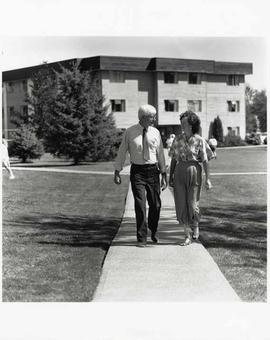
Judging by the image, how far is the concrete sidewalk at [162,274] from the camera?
5.92 meters

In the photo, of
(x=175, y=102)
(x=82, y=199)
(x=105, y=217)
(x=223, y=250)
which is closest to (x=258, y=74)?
(x=223, y=250)

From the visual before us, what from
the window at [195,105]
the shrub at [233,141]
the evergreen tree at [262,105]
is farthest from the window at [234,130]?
the evergreen tree at [262,105]

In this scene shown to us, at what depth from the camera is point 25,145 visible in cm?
3189

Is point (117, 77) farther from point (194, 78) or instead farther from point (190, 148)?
point (190, 148)

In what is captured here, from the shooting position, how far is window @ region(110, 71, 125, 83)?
49344 mm

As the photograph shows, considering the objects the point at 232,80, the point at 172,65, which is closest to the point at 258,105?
the point at 172,65

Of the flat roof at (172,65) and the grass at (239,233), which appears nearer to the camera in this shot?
the grass at (239,233)

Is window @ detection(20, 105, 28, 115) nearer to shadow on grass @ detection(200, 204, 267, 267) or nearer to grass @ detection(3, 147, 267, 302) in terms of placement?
grass @ detection(3, 147, 267, 302)

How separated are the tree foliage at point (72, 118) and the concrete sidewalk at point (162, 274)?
22.8 metres

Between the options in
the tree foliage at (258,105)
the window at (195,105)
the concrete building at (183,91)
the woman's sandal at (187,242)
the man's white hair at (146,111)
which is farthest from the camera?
the window at (195,105)

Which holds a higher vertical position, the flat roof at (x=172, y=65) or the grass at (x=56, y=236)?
the flat roof at (x=172, y=65)

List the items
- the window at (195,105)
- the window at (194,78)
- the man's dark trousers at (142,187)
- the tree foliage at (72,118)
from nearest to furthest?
the man's dark trousers at (142,187)
the tree foliage at (72,118)
the window at (195,105)
the window at (194,78)

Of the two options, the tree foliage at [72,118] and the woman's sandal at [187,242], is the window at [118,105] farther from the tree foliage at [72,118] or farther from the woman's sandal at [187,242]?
the woman's sandal at [187,242]

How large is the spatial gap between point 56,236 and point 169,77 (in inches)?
1778
